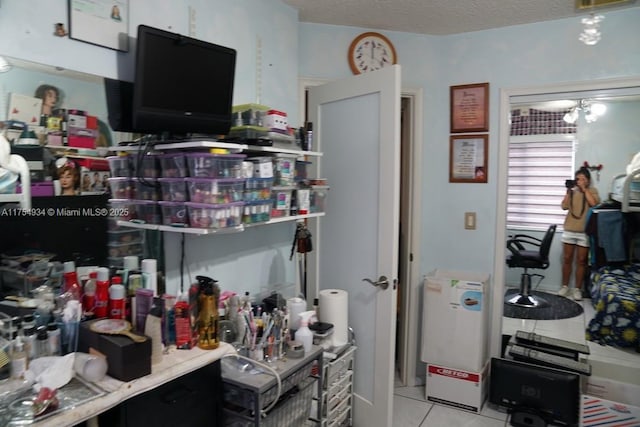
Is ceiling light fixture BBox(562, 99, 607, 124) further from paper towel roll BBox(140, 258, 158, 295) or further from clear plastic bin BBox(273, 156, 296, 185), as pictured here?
paper towel roll BBox(140, 258, 158, 295)

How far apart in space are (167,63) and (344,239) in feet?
4.70

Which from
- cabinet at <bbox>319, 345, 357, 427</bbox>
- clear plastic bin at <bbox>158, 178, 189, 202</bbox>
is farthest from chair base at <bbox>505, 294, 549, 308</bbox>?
clear plastic bin at <bbox>158, 178, 189, 202</bbox>

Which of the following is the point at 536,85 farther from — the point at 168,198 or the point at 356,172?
the point at 168,198

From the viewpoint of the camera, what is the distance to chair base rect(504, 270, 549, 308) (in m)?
3.34

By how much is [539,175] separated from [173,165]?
2.64 meters

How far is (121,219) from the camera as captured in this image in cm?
171

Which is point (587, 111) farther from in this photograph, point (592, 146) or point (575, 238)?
point (575, 238)

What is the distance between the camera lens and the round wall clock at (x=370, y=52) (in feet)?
9.42

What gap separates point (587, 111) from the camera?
2.90 meters

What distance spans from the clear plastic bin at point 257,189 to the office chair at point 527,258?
2.15m

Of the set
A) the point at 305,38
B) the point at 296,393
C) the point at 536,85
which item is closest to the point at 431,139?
the point at 536,85

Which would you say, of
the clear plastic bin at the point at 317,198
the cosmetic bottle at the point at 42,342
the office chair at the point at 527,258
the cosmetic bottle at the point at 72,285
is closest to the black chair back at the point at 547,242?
the office chair at the point at 527,258

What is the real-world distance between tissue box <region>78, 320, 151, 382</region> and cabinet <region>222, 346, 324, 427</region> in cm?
42

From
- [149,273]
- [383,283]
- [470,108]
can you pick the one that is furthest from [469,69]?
[149,273]
